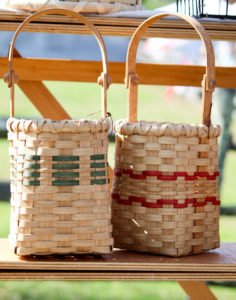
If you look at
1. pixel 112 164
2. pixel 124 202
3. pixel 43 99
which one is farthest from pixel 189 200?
pixel 112 164

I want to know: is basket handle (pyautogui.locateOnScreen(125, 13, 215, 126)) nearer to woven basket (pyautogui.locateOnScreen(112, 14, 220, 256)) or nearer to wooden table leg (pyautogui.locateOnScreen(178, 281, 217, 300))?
woven basket (pyautogui.locateOnScreen(112, 14, 220, 256))

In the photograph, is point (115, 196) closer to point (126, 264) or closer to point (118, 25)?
point (126, 264)

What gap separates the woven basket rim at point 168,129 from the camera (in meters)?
1.48

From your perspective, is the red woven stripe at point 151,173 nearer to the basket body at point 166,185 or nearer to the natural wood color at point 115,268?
the basket body at point 166,185

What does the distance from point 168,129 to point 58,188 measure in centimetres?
31

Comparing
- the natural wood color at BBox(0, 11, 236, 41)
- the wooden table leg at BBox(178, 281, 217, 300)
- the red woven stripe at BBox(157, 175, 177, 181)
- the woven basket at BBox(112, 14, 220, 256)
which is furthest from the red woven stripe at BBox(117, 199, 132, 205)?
the wooden table leg at BBox(178, 281, 217, 300)

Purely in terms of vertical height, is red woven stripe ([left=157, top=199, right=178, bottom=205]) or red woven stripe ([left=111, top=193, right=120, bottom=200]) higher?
red woven stripe ([left=157, top=199, right=178, bottom=205])

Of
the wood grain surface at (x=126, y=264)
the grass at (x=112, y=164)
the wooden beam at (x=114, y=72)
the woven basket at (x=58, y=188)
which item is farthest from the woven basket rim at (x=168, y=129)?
the grass at (x=112, y=164)

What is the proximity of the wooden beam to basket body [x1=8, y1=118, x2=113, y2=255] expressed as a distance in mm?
721

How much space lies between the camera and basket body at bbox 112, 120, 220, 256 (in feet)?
4.91

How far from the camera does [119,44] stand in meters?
3.31

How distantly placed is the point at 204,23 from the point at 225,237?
3.55m

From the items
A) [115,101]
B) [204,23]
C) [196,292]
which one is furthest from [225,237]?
[204,23]

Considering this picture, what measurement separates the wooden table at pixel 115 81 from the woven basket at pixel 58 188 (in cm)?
4
